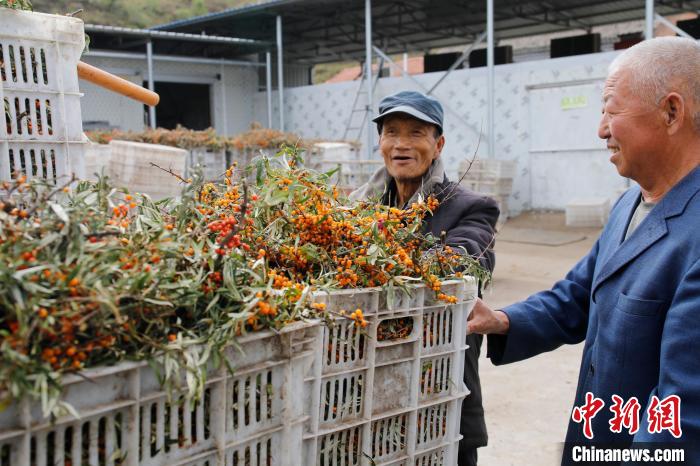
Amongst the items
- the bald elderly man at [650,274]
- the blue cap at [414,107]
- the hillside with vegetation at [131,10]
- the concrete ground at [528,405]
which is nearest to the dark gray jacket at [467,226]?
the blue cap at [414,107]

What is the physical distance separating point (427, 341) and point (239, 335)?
1.98 feet

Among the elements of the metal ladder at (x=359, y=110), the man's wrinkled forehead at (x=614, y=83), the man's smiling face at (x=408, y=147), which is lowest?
the man's smiling face at (x=408, y=147)

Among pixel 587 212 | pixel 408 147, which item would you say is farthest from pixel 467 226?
pixel 587 212

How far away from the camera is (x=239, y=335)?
1.29 metres

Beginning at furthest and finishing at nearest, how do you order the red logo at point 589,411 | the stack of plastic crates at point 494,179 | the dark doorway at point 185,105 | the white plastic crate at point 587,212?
the dark doorway at point 185,105
the stack of plastic crates at point 494,179
the white plastic crate at point 587,212
the red logo at point 589,411

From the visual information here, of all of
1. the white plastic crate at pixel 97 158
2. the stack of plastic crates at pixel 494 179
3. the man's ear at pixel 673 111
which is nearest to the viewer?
the man's ear at pixel 673 111

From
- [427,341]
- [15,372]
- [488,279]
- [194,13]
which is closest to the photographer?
[15,372]

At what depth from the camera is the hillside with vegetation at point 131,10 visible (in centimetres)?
2815

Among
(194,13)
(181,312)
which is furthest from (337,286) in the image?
(194,13)

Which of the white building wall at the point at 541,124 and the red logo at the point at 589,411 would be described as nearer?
the red logo at the point at 589,411

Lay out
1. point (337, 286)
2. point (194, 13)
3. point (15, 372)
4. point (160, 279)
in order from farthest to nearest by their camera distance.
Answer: point (194, 13)
point (337, 286)
point (160, 279)
point (15, 372)

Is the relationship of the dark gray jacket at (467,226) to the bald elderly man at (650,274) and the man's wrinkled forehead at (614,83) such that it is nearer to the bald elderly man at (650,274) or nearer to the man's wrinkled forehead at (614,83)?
the bald elderly man at (650,274)

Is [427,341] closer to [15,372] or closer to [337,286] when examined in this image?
[337,286]

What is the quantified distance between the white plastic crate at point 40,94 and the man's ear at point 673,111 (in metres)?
1.65
